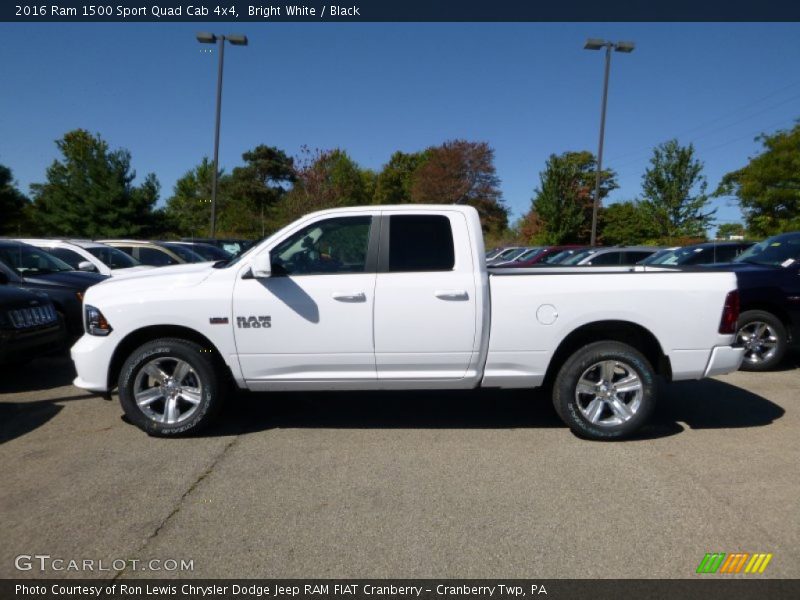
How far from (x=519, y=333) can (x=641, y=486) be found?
4.68 feet

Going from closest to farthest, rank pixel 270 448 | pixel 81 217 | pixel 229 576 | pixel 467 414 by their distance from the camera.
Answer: pixel 229 576
pixel 270 448
pixel 467 414
pixel 81 217

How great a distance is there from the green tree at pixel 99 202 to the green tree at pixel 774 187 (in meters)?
31.5

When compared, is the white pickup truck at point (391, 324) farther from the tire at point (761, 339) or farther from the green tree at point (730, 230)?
the green tree at point (730, 230)

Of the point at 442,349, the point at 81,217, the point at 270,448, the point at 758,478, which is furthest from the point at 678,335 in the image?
the point at 81,217

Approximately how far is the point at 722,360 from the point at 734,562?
83.5 inches

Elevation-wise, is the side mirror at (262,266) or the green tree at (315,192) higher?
the green tree at (315,192)

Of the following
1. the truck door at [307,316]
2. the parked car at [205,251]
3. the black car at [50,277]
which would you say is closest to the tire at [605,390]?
the truck door at [307,316]

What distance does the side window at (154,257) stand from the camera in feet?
40.6

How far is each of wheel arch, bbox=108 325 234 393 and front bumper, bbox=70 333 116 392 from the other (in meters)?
0.04

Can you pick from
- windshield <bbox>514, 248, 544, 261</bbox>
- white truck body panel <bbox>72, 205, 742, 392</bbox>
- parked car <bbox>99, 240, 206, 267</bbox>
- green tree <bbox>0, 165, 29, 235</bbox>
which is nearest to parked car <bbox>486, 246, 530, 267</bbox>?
windshield <bbox>514, 248, 544, 261</bbox>

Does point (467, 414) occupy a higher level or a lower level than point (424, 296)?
lower

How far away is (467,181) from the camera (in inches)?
1721

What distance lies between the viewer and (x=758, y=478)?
12.8ft

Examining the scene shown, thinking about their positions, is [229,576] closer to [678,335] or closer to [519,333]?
[519,333]
